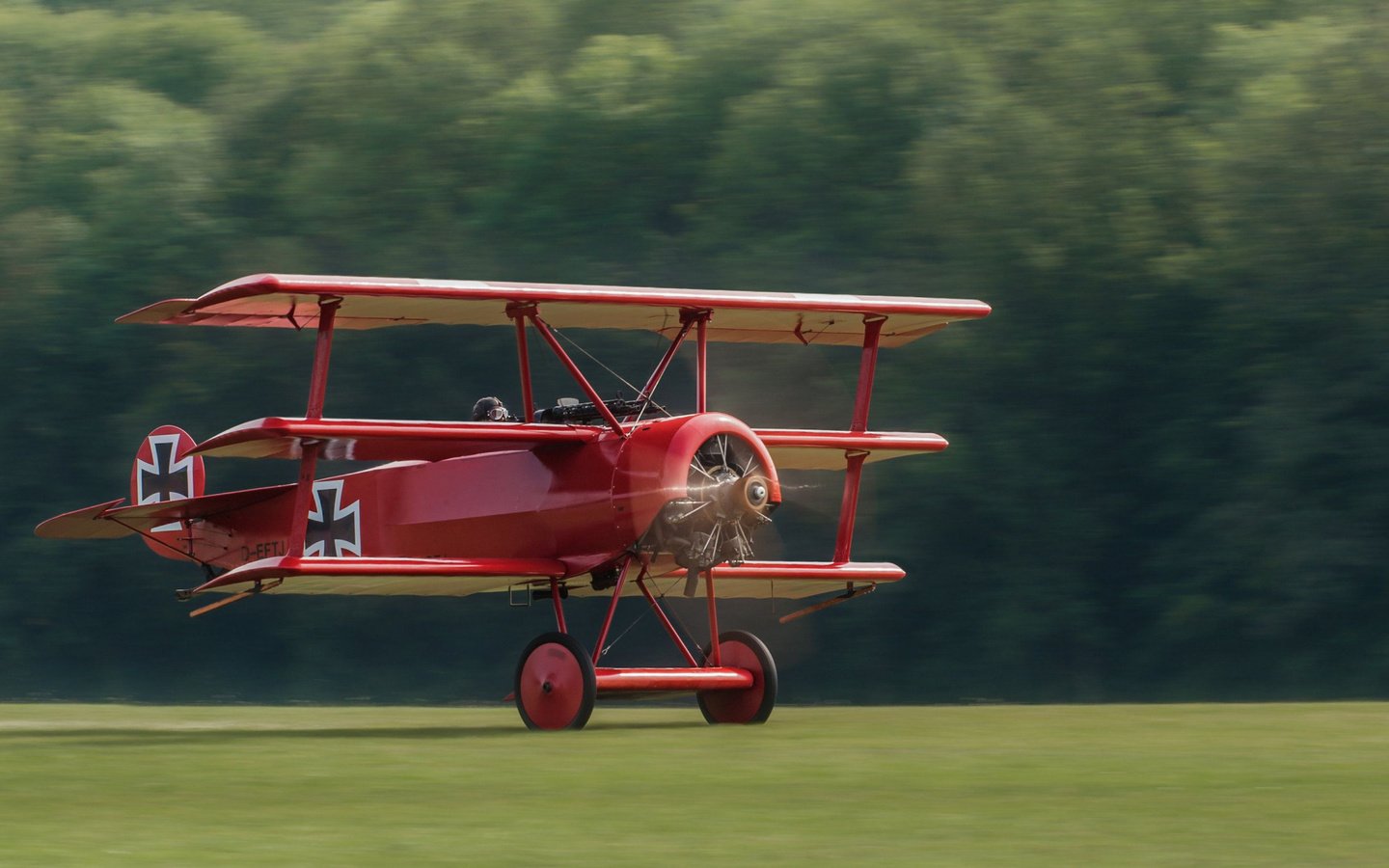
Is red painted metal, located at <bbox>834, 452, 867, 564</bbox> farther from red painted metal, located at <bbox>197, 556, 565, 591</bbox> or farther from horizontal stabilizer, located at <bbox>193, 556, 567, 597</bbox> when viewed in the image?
red painted metal, located at <bbox>197, 556, 565, 591</bbox>

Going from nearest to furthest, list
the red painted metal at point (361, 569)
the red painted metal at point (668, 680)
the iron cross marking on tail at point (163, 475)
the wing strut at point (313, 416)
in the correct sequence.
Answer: the red painted metal at point (361, 569) < the wing strut at point (313, 416) < the red painted metal at point (668, 680) < the iron cross marking on tail at point (163, 475)

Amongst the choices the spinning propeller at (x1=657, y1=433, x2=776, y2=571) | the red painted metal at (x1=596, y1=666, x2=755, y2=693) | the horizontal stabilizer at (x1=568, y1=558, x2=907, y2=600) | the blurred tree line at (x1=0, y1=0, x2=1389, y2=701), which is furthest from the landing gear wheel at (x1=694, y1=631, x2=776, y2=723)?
the blurred tree line at (x1=0, y1=0, x2=1389, y2=701)

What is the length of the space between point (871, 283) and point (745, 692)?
13.0 meters

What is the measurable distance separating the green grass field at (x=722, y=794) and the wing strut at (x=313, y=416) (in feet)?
4.71

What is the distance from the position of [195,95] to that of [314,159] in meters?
9.25

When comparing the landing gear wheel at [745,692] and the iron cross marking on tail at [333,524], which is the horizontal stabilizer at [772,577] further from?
the iron cross marking on tail at [333,524]

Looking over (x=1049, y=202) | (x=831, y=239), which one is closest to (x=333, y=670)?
(x=831, y=239)

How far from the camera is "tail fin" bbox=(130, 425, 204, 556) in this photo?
1792cm

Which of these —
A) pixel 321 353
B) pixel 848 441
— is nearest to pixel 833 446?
pixel 848 441

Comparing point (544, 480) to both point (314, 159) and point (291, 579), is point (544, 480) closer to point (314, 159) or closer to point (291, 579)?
point (291, 579)

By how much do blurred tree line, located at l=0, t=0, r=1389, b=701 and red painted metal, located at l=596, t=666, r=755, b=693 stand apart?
37.3 ft

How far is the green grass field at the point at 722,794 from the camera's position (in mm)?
6453

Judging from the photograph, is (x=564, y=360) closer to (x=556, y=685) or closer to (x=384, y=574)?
(x=384, y=574)

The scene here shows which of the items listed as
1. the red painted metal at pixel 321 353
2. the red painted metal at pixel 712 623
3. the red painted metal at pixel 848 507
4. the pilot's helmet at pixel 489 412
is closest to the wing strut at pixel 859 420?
the red painted metal at pixel 848 507
